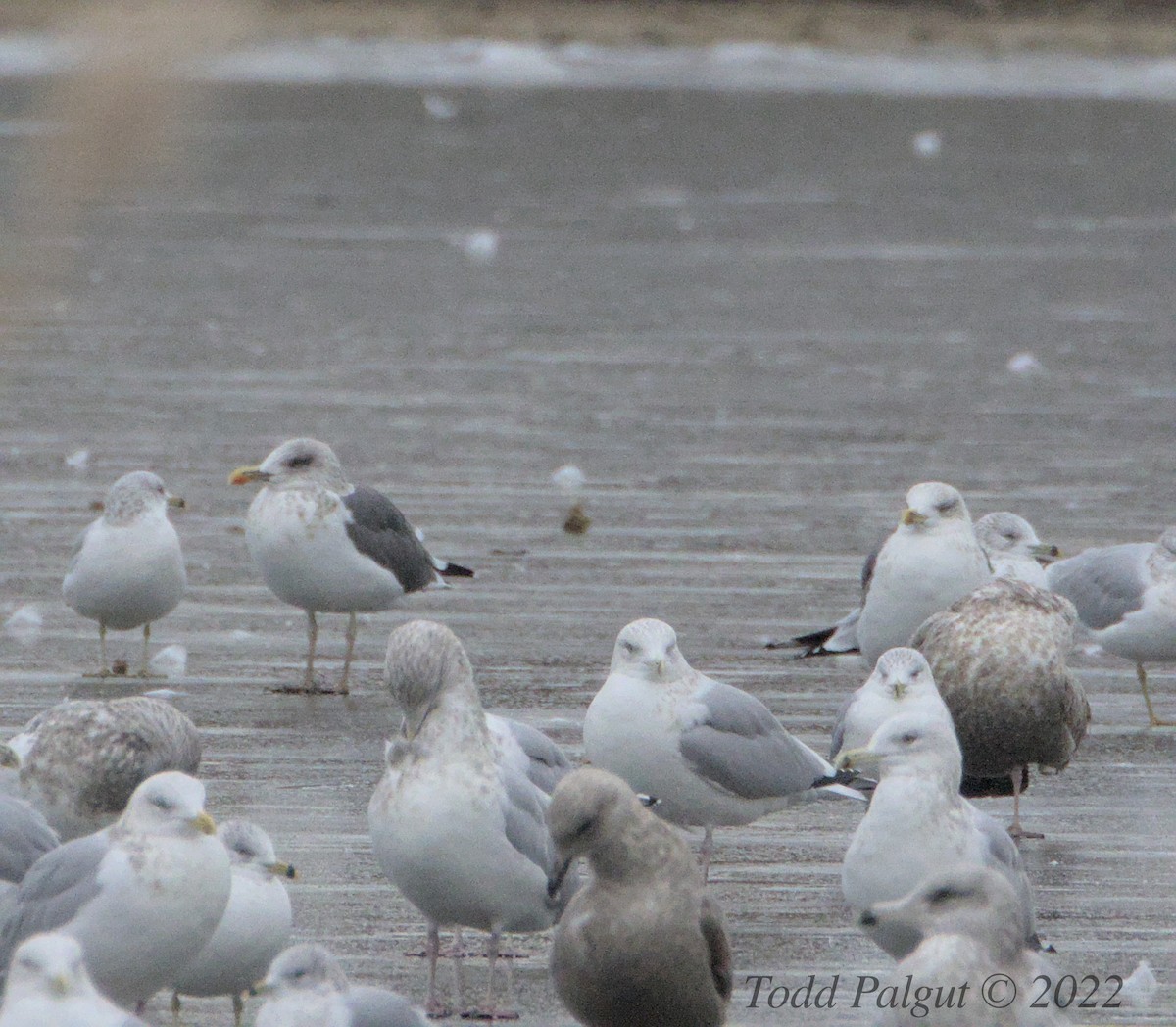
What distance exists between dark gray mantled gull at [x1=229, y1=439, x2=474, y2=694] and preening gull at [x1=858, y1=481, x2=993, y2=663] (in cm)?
182

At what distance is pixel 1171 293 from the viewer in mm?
16078

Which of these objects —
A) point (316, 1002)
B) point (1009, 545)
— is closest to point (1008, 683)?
point (1009, 545)

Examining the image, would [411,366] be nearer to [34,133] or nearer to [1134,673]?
[1134,673]

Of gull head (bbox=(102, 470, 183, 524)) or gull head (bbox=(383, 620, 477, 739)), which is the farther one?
gull head (bbox=(102, 470, 183, 524))

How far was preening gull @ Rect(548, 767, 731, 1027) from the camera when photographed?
161 inches

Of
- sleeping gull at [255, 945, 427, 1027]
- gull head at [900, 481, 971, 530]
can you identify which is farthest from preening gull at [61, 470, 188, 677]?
sleeping gull at [255, 945, 427, 1027]

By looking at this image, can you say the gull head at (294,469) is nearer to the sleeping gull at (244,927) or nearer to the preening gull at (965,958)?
the sleeping gull at (244,927)

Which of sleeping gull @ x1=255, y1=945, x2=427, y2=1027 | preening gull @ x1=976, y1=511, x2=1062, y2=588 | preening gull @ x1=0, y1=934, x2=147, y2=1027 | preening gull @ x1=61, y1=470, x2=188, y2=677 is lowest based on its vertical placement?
preening gull @ x1=61, y1=470, x2=188, y2=677

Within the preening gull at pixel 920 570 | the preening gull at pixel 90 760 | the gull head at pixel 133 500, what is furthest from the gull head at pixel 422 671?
the gull head at pixel 133 500

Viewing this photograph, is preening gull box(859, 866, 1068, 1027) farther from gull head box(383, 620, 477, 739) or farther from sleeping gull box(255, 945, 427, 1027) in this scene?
gull head box(383, 620, 477, 739)

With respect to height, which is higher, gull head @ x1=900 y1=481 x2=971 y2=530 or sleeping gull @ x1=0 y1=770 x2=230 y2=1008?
gull head @ x1=900 y1=481 x2=971 y2=530

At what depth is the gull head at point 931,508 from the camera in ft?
22.7

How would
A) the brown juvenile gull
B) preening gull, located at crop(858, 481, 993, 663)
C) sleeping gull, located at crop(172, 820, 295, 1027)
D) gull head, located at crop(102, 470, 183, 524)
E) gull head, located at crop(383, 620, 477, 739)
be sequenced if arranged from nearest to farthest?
sleeping gull, located at crop(172, 820, 295, 1027) < gull head, located at crop(383, 620, 477, 739) < the brown juvenile gull < preening gull, located at crop(858, 481, 993, 663) < gull head, located at crop(102, 470, 183, 524)

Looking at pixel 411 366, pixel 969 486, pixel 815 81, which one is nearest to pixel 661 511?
pixel 969 486
